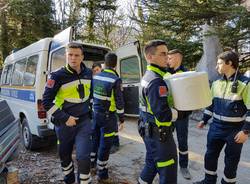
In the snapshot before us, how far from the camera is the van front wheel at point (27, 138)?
5.96 metres

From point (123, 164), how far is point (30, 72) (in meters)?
2.73

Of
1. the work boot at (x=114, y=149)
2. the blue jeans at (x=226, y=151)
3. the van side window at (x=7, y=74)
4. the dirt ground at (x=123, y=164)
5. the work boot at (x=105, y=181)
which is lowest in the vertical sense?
the work boot at (x=114, y=149)

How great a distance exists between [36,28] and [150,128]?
1444 centimetres

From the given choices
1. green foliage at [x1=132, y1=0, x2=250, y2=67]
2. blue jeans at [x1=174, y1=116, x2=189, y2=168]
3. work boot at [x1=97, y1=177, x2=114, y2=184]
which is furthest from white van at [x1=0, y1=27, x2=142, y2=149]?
green foliage at [x1=132, y1=0, x2=250, y2=67]

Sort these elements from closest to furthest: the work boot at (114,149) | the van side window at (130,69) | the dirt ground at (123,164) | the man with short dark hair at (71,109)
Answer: the man with short dark hair at (71,109) → the dirt ground at (123,164) → the work boot at (114,149) → the van side window at (130,69)

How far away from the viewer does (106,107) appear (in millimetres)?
4312

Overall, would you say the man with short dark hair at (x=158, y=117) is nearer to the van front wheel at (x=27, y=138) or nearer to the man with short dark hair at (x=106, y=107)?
the man with short dark hair at (x=106, y=107)

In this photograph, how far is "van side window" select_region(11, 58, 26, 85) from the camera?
21.3 feet

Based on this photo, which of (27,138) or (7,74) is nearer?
(27,138)

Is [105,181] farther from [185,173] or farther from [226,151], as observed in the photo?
[226,151]

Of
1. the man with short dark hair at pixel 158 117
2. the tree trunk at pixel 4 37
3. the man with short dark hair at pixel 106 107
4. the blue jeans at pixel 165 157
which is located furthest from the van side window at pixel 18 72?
the tree trunk at pixel 4 37

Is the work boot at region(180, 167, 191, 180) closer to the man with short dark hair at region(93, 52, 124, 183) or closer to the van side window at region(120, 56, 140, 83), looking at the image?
the man with short dark hair at region(93, 52, 124, 183)

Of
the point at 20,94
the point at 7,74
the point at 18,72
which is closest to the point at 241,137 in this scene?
the point at 20,94

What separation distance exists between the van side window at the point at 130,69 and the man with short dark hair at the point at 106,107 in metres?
4.28
